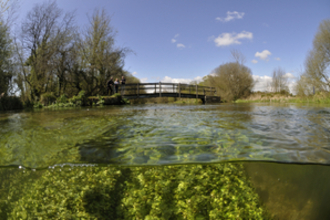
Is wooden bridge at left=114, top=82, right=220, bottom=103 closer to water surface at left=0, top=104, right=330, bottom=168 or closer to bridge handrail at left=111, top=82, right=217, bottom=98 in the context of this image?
bridge handrail at left=111, top=82, right=217, bottom=98

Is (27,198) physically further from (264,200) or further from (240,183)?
(264,200)

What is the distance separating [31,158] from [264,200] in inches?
95.3

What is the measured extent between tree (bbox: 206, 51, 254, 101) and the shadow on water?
25.3 m

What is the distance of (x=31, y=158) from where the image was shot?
6.52 ft

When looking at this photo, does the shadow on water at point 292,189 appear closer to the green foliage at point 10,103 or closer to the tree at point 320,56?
the green foliage at point 10,103

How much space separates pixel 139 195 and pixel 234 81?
2759 centimetres

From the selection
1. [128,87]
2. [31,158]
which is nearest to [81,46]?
[128,87]

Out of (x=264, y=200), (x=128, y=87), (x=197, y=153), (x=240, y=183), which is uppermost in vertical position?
(x=128, y=87)

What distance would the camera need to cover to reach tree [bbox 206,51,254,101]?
87.0ft

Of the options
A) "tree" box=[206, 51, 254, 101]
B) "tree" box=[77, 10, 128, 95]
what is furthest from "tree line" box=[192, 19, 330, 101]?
"tree" box=[77, 10, 128, 95]

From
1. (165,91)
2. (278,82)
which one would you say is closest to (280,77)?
(278,82)

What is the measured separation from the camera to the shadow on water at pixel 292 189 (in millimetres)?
1775

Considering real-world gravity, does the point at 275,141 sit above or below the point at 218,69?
below

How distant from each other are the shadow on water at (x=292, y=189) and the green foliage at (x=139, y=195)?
0.47 ft
